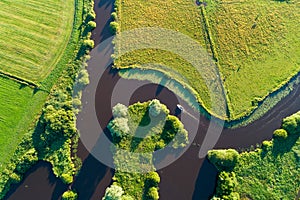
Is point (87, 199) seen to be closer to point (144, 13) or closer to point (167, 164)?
point (167, 164)

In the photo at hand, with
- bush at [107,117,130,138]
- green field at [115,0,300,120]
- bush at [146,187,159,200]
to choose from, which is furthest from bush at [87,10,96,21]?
bush at [146,187,159,200]

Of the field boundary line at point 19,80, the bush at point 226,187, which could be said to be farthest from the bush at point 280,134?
the field boundary line at point 19,80

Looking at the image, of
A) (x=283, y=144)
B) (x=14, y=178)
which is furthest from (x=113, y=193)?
(x=283, y=144)

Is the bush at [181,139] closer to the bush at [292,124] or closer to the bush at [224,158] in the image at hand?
the bush at [224,158]

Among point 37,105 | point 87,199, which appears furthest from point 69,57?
point 87,199

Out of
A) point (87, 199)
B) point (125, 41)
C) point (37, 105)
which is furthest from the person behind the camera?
point (125, 41)

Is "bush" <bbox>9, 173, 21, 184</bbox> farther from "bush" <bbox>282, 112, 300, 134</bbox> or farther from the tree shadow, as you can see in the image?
"bush" <bbox>282, 112, 300, 134</bbox>

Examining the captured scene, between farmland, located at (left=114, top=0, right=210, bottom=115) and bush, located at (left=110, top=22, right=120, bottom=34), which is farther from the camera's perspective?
bush, located at (left=110, top=22, right=120, bottom=34)
